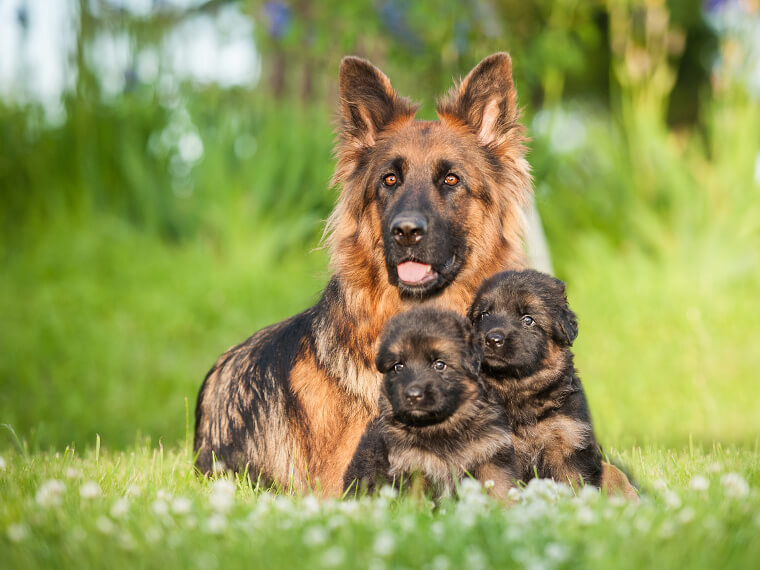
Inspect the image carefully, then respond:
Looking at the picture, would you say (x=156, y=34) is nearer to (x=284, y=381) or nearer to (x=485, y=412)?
(x=284, y=381)

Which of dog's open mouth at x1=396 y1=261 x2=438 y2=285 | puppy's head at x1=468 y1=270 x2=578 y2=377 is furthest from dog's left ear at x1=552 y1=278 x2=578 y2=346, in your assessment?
dog's open mouth at x1=396 y1=261 x2=438 y2=285

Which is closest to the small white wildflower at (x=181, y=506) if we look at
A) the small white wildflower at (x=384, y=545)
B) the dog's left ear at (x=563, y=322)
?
the small white wildflower at (x=384, y=545)

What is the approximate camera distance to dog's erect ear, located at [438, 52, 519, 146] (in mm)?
4602

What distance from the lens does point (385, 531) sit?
2.87 m

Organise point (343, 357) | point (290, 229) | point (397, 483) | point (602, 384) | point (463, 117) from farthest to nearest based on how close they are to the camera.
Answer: point (290, 229) < point (602, 384) < point (463, 117) < point (343, 357) < point (397, 483)

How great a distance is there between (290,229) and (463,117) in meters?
6.50

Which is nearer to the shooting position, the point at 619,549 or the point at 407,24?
the point at 619,549

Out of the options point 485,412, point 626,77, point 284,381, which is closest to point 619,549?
point 485,412

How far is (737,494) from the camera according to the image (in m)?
3.28

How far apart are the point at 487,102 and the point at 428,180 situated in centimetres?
70

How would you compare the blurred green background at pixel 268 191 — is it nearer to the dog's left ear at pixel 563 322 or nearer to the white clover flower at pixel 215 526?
the dog's left ear at pixel 563 322

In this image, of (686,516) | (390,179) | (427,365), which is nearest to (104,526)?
(427,365)

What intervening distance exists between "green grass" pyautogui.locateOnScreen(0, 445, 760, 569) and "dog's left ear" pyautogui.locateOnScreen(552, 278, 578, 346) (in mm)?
943

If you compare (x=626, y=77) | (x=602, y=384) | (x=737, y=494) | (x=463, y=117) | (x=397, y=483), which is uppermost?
Answer: (x=626, y=77)
